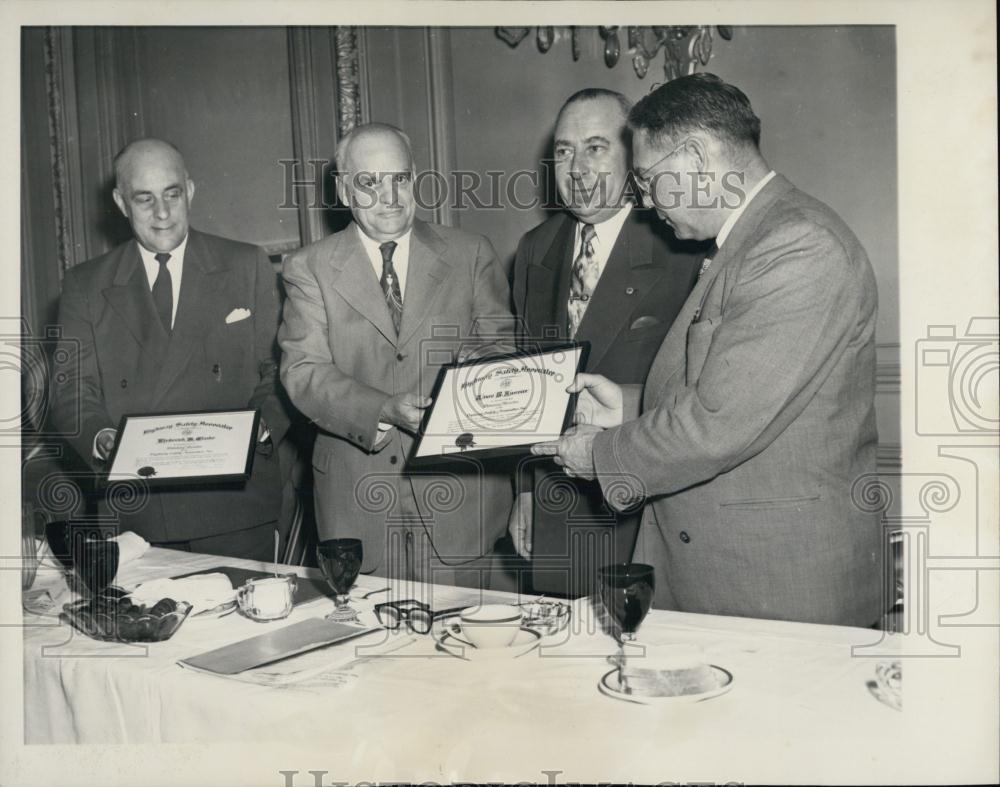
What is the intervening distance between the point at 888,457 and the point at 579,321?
3.25ft

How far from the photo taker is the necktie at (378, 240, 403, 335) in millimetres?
2941

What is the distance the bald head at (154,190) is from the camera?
323 centimetres

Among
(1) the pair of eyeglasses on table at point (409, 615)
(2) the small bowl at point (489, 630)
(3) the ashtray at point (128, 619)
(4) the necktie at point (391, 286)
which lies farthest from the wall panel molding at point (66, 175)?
(2) the small bowl at point (489, 630)

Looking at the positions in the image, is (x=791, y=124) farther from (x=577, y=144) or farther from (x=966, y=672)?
(x=966, y=672)

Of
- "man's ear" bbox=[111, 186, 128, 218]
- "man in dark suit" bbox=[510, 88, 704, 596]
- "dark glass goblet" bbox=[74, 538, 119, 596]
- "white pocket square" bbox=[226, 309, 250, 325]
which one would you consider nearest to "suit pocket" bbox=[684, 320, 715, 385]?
"man in dark suit" bbox=[510, 88, 704, 596]

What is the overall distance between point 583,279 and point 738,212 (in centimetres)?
70

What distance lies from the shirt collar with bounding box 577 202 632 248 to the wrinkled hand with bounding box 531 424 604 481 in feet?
2.23

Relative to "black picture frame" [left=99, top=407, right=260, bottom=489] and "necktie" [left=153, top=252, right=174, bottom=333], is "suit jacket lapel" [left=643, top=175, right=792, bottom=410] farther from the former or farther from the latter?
"necktie" [left=153, top=252, right=174, bottom=333]

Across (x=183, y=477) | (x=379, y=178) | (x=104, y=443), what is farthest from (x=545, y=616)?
(x=104, y=443)

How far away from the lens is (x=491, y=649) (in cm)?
168

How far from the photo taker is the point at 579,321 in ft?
9.36

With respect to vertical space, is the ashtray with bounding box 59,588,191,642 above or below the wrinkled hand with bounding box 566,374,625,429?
below

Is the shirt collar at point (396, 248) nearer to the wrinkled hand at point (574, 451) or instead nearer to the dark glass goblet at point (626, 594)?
the wrinkled hand at point (574, 451)

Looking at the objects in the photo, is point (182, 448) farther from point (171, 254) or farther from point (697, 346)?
point (697, 346)
